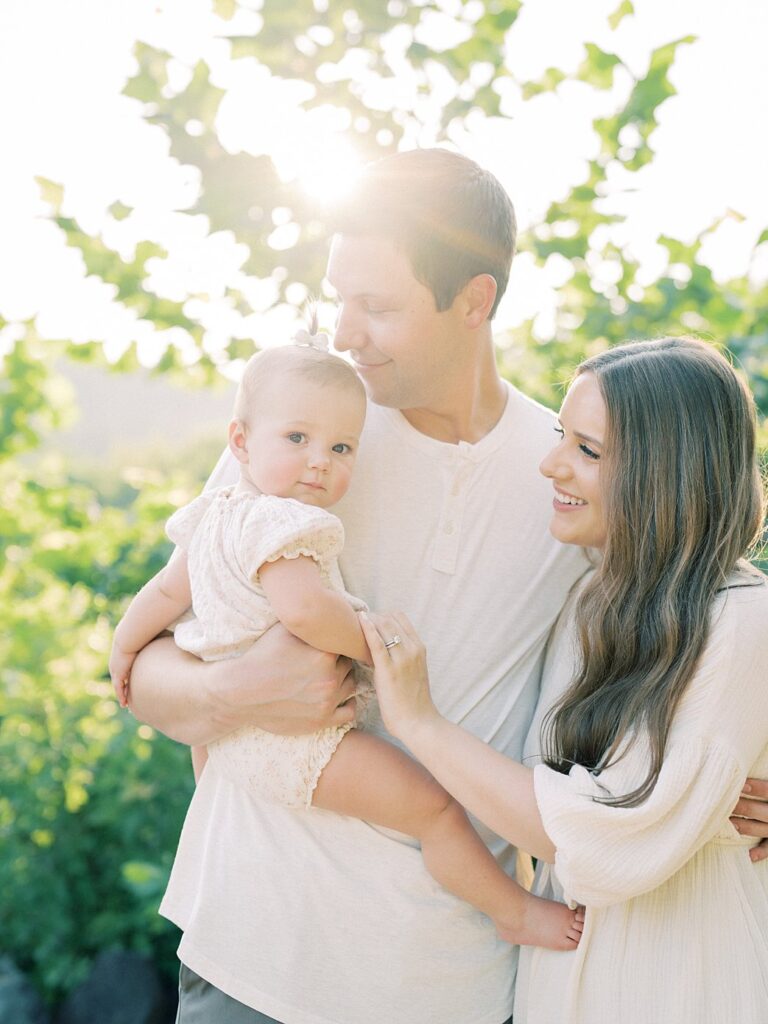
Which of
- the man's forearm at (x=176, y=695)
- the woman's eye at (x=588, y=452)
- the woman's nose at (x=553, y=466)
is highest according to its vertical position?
the woman's eye at (x=588, y=452)

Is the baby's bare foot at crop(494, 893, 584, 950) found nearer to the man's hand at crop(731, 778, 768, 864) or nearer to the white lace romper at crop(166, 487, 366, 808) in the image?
the man's hand at crop(731, 778, 768, 864)

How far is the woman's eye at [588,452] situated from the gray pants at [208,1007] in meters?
1.14

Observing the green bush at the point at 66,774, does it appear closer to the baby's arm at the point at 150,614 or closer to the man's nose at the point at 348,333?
the baby's arm at the point at 150,614

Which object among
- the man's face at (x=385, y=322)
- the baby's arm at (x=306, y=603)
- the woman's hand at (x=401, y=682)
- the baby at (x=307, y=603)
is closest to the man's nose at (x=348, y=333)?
the man's face at (x=385, y=322)

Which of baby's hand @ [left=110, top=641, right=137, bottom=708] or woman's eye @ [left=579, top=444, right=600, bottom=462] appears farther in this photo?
baby's hand @ [left=110, top=641, right=137, bottom=708]

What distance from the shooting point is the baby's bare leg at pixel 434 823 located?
79.0 inches

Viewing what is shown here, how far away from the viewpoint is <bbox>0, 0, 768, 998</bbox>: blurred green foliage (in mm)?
2932

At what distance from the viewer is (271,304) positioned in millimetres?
3111

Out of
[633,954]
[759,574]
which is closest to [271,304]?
[759,574]

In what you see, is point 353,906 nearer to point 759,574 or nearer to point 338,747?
point 338,747

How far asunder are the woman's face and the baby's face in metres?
0.42

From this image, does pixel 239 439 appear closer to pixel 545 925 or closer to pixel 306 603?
pixel 306 603

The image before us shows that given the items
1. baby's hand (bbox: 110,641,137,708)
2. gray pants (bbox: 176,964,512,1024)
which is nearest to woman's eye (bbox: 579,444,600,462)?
baby's hand (bbox: 110,641,137,708)

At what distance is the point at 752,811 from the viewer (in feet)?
6.33
